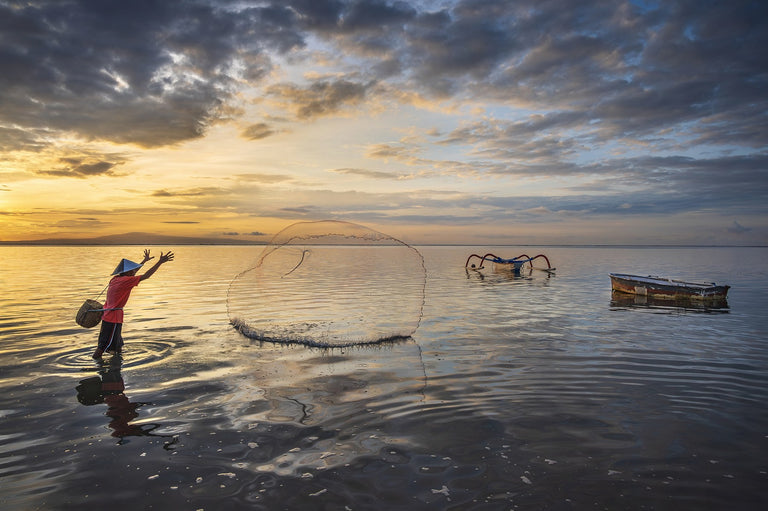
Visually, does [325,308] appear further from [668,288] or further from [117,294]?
[668,288]

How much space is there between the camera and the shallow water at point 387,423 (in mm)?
6152

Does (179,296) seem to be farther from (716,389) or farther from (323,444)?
(716,389)

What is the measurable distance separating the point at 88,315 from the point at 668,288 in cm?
3236

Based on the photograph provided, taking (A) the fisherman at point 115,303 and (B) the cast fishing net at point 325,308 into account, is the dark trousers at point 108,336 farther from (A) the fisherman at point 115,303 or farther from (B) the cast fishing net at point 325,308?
(B) the cast fishing net at point 325,308

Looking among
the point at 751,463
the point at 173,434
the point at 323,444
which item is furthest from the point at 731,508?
the point at 173,434

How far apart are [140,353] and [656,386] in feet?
48.1

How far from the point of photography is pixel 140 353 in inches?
549

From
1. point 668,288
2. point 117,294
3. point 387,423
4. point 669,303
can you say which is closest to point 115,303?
point 117,294

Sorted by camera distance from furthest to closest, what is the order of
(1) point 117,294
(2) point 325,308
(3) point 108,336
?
(2) point 325,308
(3) point 108,336
(1) point 117,294

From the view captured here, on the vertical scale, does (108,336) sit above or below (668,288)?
above

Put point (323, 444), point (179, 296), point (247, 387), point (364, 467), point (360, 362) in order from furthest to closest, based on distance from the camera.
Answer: point (179, 296), point (360, 362), point (247, 387), point (323, 444), point (364, 467)

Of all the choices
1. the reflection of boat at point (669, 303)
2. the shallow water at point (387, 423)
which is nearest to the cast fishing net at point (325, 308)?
the shallow water at point (387, 423)

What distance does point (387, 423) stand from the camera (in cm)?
847

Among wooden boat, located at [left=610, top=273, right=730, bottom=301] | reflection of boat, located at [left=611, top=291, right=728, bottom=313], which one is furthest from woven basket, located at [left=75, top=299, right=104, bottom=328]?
wooden boat, located at [left=610, top=273, right=730, bottom=301]
